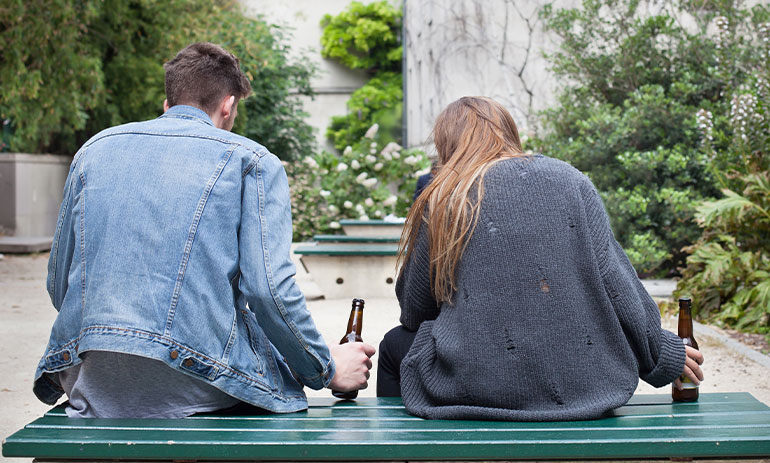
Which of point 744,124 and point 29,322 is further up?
point 744,124

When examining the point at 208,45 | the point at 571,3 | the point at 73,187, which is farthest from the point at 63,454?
the point at 571,3

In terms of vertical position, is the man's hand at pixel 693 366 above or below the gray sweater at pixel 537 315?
below

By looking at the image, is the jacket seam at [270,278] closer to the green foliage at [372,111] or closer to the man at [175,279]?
the man at [175,279]

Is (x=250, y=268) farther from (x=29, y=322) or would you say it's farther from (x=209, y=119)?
(x=29, y=322)

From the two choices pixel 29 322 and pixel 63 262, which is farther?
pixel 29 322

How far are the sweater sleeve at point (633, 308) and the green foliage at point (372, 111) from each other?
21.6 meters

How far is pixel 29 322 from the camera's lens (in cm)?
716

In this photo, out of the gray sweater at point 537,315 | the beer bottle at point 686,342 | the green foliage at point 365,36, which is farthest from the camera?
the green foliage at point 365,36

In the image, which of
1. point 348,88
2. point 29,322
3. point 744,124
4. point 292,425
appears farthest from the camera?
point 348,88

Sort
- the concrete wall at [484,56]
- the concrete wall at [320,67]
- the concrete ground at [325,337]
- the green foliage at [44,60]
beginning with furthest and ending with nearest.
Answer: the concrete wall at [320,67], the concrete wall at [484,56], the green foliage at [44,60], the concrete ground at [325,337]

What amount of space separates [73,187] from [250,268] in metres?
0.57

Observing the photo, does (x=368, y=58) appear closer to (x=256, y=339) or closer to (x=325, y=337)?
(x=325, y=337)

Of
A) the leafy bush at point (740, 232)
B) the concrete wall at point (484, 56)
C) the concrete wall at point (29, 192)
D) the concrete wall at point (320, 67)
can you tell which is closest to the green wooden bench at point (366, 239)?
the concrete wall at point (484, 56)

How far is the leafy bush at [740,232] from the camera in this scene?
21.9 ft
